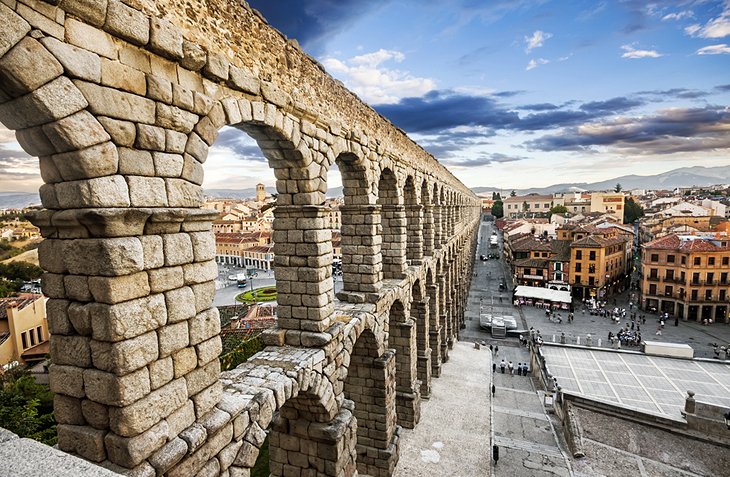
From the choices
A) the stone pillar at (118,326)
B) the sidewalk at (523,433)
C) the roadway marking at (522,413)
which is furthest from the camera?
the roadway marking at (522,413)

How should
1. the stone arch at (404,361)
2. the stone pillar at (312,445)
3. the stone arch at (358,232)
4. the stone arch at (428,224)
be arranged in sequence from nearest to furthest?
the stone pillar at (312,445)
the stone arch at (358,232)
the stone arch at (404,361)
the stone arch at (428,224)

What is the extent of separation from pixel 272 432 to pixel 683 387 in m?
22.1

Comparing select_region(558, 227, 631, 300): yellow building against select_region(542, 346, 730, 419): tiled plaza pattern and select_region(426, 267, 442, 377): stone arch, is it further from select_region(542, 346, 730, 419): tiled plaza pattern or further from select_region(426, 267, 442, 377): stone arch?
select_region(426, 267, 442, 377): stone arch

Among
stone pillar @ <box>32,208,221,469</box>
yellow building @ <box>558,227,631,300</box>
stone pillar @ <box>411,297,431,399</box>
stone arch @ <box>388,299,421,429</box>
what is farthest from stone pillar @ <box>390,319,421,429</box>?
yellow building @ <box>558,227,631,300</box>

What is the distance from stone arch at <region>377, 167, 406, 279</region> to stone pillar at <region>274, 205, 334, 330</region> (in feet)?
16.8

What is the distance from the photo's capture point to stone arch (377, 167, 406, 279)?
13156 millimetres

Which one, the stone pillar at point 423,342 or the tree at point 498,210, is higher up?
the tree at point 498,210

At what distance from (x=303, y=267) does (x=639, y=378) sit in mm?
22326

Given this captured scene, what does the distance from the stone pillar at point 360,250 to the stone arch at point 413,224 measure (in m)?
4.83

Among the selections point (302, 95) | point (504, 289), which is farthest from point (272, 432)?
point (504, 289)

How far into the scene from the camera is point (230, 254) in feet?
216

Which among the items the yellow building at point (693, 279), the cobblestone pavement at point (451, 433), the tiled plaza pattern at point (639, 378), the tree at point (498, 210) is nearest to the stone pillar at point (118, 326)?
the cobblestone pavement at point (451, 433)

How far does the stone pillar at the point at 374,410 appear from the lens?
11.8 m

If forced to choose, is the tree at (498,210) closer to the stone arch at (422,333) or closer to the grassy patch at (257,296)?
the grassy patch at (257,296)
